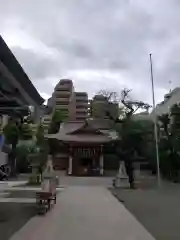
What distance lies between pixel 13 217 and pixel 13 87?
3.94 m

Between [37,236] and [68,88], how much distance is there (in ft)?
296

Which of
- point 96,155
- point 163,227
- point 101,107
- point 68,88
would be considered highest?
point 68,88

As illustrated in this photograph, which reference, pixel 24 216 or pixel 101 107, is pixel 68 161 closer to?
pixel 101 107

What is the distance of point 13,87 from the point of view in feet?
36.6

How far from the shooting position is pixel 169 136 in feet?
134

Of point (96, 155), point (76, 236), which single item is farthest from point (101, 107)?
point (76, 236)

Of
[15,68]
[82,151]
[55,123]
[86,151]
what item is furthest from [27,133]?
[15,68]

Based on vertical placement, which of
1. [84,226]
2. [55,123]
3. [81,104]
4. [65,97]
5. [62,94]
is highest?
[62,94]

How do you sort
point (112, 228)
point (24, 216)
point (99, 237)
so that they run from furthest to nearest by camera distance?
point (24, 216), point (112, 228), point (99, 237)

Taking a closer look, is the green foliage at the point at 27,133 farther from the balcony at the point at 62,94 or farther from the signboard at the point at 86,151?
the balcony at the point at 62,94

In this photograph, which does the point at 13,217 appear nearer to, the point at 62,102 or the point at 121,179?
the point at 121,179

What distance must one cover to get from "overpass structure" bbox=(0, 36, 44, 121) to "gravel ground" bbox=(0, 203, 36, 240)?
3.05 meters

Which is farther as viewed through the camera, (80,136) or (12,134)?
(80,136)

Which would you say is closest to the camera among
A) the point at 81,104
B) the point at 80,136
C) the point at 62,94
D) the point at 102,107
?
the point at 80,136
